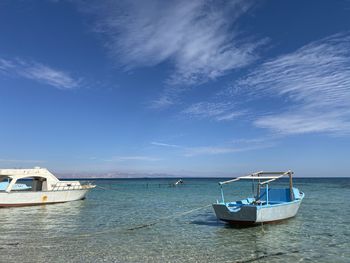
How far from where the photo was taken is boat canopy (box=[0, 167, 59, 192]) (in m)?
32.6

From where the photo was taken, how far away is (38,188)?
35344mm

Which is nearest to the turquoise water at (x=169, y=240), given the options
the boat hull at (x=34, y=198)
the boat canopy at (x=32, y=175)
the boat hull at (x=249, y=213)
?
the boat hull at (x=249, y=213)

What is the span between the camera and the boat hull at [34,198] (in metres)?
31.5

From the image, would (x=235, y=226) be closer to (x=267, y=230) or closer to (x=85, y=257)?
(x=267, y=230)

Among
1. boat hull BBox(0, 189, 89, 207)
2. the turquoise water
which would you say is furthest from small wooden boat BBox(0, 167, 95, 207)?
the turquoise water

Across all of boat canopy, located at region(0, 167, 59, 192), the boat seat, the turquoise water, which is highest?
boat canopy, located at region(0, 167, 59, 192)

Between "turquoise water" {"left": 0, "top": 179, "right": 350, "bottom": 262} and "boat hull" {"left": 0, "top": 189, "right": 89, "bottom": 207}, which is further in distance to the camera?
"boat hull" {"left": 0, "top": 189, "right": 89, "bottom": 207}

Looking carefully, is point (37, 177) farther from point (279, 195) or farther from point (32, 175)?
point (279, 195)

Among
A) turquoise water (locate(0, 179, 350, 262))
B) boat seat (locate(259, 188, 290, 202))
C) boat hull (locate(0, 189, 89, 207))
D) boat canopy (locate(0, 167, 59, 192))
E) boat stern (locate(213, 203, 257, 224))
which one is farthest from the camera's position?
boat canopy (locate(0, 167, 59, 192))

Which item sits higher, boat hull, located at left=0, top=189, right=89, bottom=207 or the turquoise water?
boat hull, located at left=0, top=189, right=89, bottom=207

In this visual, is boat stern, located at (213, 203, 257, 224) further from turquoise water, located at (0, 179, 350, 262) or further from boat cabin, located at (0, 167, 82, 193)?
boat cabin, located at (0, 167, 82, 193)

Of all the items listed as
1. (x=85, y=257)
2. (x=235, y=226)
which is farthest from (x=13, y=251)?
(x=235, y=226)

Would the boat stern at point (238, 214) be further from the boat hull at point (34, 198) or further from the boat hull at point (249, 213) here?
the boat hull at point (34, 198)

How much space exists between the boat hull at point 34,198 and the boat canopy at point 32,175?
0.87 meters
